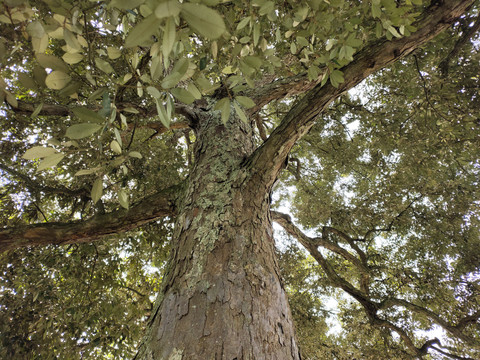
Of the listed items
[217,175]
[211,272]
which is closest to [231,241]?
[211,272]

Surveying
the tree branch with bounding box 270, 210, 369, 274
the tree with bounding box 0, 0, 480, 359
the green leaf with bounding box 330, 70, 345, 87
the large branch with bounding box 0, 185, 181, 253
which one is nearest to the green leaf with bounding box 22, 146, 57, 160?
the tree with bounding box 0, 0, 480, 359

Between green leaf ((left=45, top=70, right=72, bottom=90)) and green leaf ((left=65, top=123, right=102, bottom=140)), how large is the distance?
0.81ft

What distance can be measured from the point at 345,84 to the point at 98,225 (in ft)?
8.37

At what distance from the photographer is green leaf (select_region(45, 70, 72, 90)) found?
39.4 inches

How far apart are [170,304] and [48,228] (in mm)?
1817

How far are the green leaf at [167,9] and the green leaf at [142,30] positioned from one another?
90mm

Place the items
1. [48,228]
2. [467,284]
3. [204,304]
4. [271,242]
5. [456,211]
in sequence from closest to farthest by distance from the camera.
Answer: [204,304], [271,242], [48,228], [467,284], [456,211]

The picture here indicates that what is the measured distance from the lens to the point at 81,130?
93cm

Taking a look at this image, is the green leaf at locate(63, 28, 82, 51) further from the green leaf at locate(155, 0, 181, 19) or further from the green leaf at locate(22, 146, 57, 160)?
the green leaf at locate(155, 0, 181, 19)

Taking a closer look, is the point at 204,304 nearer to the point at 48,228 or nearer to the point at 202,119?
the point at 48,228

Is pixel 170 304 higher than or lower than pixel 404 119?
lower

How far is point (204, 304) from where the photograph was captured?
4.20ft

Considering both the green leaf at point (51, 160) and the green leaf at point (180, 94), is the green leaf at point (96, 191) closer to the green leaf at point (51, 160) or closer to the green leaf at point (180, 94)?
the green leaf at point (51, 160)

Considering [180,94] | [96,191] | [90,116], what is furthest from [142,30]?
[96,191]
